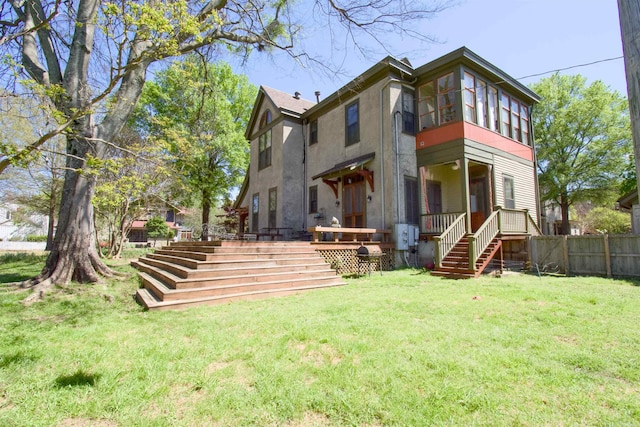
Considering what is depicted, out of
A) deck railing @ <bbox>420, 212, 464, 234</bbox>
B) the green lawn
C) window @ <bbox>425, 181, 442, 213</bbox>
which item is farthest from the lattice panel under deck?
the green lawn

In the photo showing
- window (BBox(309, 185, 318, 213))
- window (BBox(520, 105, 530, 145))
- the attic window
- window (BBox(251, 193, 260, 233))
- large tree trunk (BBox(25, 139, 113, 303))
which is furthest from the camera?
window (BBox(251, 193, 260, 233))

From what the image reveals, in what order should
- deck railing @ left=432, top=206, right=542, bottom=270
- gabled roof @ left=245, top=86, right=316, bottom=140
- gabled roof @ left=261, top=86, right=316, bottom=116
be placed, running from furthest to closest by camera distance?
1. gabled roof @ left=261, top=86, right=316, bottom=116
2. gabled roof @ left=245, top=86, right=316, bottom=140
3. deck railing @ left=432, top=206, right=542, bottom=270

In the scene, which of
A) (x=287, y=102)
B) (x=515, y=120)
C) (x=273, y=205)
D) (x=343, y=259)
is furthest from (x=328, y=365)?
(x=287, y=102)

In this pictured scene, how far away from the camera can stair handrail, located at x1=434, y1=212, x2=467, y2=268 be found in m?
9.50

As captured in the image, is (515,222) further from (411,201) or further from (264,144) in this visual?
(264,144)

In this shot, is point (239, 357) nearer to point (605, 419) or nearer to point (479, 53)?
point (605, 419)

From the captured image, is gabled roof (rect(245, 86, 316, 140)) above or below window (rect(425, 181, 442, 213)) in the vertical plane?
above

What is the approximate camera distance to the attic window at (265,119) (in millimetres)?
18119

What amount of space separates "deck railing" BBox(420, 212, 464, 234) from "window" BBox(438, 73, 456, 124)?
360 cm

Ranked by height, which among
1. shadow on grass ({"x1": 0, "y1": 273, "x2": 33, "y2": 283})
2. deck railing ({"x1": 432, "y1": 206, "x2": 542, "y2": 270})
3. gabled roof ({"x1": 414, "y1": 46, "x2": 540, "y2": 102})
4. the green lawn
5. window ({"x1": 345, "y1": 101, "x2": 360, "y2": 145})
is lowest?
the green lawn

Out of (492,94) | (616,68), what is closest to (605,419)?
(616,68)

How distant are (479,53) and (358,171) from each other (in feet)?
20.2

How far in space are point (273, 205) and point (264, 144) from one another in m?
4.00

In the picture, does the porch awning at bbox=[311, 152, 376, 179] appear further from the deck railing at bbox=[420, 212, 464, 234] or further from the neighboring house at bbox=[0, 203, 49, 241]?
the neighboring house at bbox=[0, 203, 49, 241]
